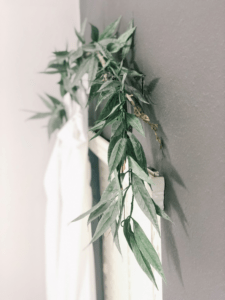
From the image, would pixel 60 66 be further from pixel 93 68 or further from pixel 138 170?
pixel 138 170

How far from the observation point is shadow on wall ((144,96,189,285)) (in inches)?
18.9

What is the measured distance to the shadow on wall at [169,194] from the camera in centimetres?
48

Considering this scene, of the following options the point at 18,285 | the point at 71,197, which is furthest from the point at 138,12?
the point at 18,285

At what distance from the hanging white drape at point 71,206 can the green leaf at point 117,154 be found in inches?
19.7

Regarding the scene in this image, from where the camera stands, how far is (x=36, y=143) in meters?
1.42

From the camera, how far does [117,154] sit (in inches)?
17.4

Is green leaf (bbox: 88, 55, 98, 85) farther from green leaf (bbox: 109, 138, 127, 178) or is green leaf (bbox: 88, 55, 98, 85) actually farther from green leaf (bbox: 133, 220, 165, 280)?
green leaf (bbox: 133, 220, 165, 280)

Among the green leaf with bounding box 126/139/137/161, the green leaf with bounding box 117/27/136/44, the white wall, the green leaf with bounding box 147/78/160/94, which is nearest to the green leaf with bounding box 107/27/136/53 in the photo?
the green leaf with bounding box 117/27/136/44

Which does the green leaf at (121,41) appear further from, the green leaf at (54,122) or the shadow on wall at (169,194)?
the green leaf at (54,122)

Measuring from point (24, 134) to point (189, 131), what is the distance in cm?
111

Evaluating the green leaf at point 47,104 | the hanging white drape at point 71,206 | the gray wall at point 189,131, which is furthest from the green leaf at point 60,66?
the gray wall at point 189,131

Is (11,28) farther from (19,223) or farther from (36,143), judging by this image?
(19,223)

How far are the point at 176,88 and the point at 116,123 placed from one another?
109 mm

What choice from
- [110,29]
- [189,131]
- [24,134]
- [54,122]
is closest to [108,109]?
[189,131]
